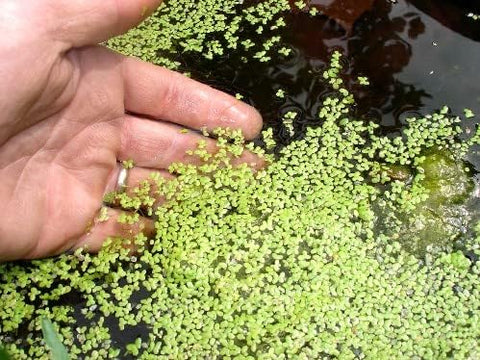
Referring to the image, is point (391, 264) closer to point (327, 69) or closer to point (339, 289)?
point (339, 289)

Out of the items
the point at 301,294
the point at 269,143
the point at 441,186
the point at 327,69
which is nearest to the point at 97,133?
the point at 269,143

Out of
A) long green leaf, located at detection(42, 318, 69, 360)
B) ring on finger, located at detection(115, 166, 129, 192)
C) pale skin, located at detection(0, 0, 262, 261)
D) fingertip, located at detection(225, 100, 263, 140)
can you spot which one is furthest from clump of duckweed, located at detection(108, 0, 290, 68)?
long green leaf, located at detection(42, 318, 69, 360)

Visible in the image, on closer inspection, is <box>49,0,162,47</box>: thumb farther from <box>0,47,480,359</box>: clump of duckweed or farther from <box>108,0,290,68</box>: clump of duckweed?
<box>108,0,290,68</box>: clump of duckweed

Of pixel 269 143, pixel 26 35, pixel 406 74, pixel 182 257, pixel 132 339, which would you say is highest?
pixel 26 35

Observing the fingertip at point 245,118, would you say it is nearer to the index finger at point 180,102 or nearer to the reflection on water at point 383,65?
the index finger at point 180,102

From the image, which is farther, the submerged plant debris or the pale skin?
the submerged plant debris
